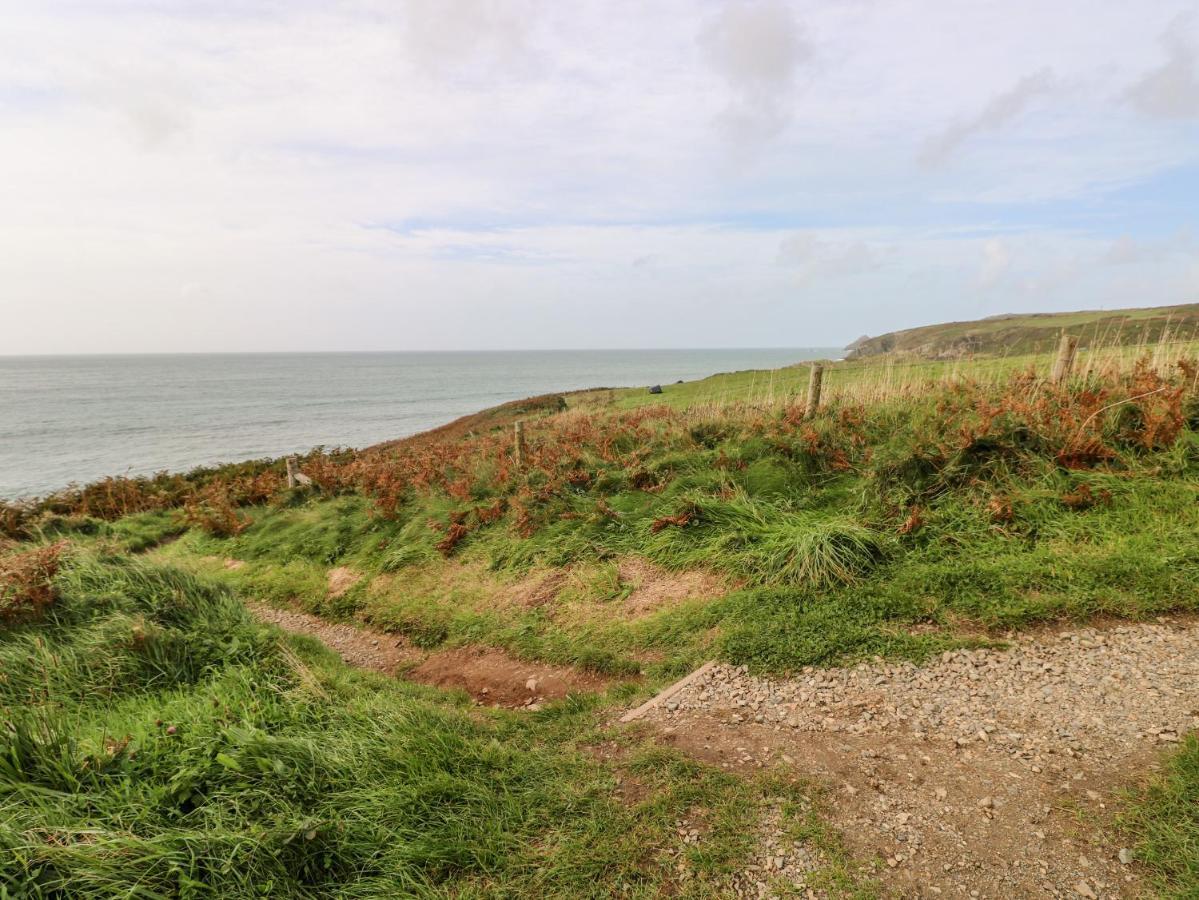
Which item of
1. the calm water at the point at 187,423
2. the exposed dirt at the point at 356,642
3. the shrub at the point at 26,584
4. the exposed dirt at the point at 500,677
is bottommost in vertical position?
the calm water at the point at 187,423

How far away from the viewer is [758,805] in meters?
3.68

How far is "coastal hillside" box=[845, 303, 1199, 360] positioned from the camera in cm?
1415

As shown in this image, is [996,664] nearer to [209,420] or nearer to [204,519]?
[204,519]

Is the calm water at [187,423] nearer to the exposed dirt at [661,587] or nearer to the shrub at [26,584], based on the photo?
the shrub at [26,584]

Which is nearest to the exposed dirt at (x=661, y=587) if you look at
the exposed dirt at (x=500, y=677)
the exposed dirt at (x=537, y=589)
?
the exposed dirt at (x=537, y=589)

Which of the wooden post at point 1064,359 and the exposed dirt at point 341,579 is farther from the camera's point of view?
the exposed dirt at point 341,579

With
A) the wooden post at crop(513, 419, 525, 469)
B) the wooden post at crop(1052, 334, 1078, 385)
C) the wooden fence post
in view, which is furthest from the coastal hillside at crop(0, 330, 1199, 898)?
the wooden fence post

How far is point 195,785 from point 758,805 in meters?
3.47

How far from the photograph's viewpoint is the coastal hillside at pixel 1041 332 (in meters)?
14.1

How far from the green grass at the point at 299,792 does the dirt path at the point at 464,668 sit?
50.3 inches

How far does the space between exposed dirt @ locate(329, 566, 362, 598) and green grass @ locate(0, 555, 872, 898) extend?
5.01 metres

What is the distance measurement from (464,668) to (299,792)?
3701 millimetres

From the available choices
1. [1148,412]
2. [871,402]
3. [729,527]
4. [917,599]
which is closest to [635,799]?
[917,599]

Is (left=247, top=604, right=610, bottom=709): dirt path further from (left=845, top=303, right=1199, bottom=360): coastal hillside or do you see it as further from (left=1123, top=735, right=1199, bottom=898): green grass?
(left=845, top=303, right=1199, bottom=360): coastal hillside
